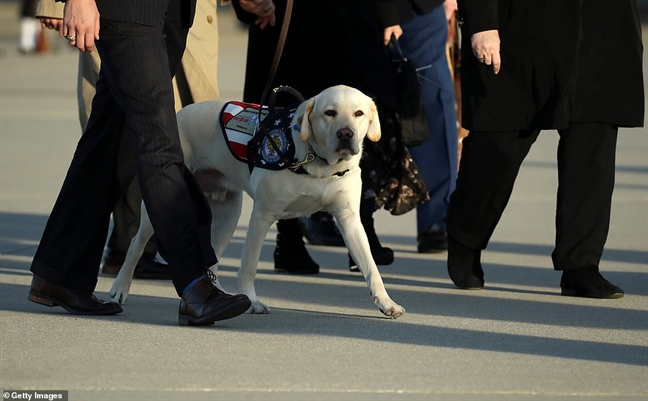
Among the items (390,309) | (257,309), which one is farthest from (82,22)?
(390,309)

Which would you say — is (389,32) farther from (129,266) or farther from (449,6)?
(129,266)

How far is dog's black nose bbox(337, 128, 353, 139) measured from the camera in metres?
5.23

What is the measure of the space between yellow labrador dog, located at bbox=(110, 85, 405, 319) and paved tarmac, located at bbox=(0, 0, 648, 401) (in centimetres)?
19

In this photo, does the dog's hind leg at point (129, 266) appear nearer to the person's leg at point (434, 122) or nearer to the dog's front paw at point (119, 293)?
the dog's front paw at point (119, 293)

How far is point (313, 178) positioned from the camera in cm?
543

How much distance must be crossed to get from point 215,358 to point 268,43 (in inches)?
93.7

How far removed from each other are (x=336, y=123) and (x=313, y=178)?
0.29 m

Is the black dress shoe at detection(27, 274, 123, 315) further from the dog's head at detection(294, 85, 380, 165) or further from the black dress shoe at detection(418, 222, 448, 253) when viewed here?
the black dress shoe at detection(418, 222, 448, 253)

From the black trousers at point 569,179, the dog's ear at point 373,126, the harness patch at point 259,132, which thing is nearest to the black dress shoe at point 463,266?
the black trousers at point 569,179

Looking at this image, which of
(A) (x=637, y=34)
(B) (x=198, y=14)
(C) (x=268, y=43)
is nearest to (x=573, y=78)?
(A) (x=637, y=34)

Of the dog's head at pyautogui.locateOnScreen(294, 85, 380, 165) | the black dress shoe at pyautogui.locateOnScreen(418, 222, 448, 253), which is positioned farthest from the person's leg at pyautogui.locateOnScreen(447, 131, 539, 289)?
the black dress shoe at pyautogui.locateOnScreen(418, 222, 448, 253)

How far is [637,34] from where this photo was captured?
595 cm

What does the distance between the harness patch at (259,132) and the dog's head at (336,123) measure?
4.9 inches

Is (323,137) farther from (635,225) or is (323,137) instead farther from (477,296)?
(635,225)
